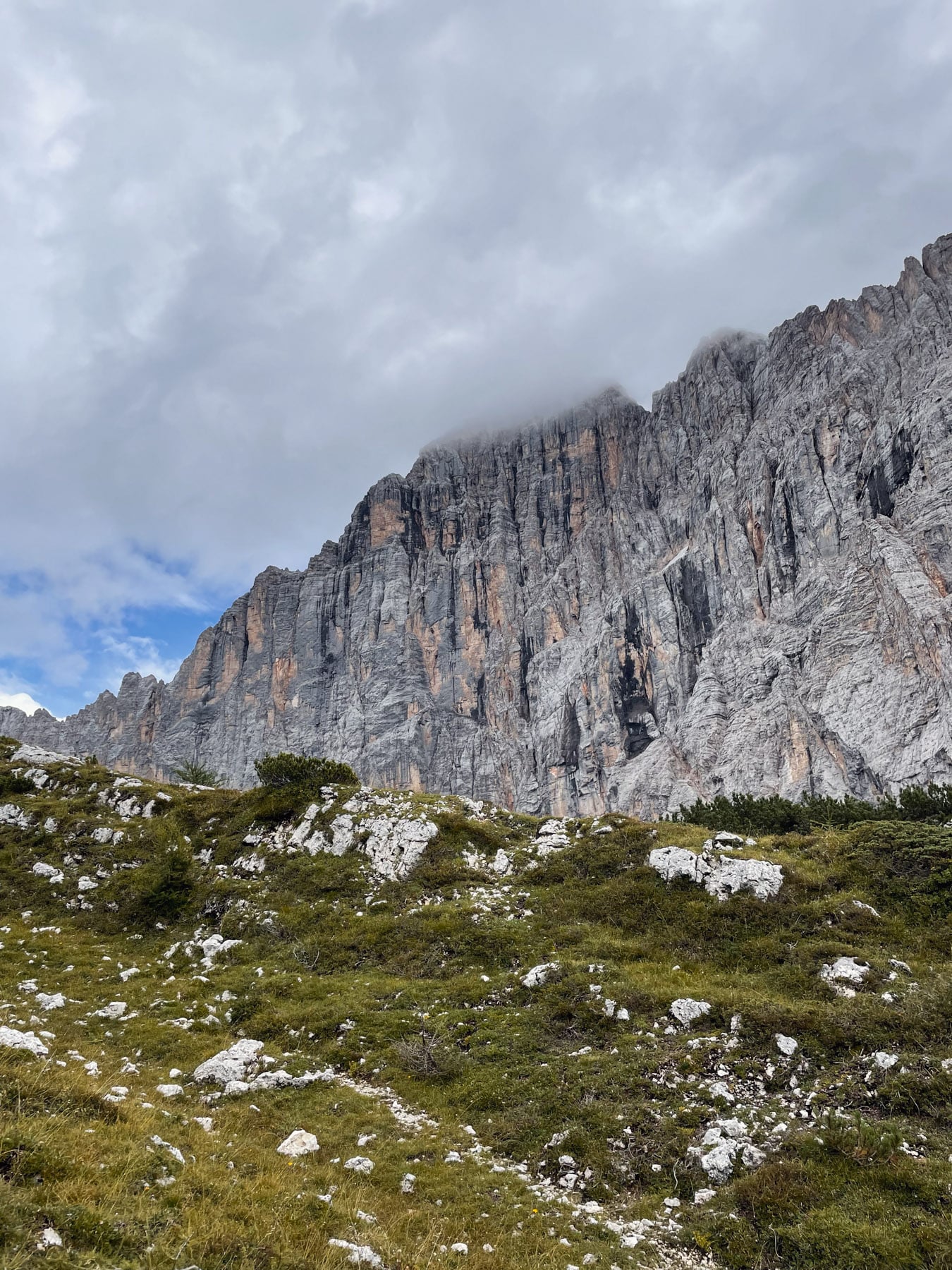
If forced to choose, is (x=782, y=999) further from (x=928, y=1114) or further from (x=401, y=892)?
(x=401, y=892)

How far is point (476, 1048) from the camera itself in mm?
16750

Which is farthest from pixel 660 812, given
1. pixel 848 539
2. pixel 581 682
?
pixel 848 539

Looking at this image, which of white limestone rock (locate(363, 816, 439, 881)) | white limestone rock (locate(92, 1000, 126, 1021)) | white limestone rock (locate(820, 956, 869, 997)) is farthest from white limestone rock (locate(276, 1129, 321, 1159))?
white limestone rock (locate(363, 816, 439, 881))

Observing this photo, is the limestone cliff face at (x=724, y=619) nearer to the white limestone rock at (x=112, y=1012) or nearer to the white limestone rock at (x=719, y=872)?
the white limestone rock at (x=719, y=872)

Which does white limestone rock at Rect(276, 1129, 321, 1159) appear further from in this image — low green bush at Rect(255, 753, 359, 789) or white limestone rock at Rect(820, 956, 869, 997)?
low green bush at Rect(255, 753, 359, 789)

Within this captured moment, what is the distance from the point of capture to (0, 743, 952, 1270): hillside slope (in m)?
9.23

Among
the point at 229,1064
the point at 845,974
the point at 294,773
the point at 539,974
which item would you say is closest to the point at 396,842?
the point at 294,773

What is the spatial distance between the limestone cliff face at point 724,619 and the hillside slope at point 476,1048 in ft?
285

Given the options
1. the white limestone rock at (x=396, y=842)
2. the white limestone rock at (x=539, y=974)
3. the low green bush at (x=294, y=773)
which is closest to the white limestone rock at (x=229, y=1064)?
the white limestone rock at (x=539, y=974)

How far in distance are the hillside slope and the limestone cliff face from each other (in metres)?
86.9

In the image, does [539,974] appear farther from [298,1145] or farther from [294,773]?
[294,773]

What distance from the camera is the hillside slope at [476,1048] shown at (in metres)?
9.23

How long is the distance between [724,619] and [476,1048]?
132 m

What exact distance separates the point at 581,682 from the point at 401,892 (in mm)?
133238
